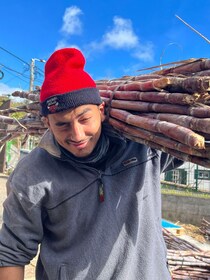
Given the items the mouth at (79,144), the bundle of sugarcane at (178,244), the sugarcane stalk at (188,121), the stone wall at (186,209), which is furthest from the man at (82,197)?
the stone wall at (186,209)

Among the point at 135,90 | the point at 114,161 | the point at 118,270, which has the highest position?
the point at 135,90

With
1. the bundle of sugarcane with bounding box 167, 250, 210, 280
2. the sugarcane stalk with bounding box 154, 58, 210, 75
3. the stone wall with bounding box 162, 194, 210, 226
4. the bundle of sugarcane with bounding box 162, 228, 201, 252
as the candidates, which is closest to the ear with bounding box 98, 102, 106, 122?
the sugarcane stalk with bounding box 154, 58, 210, 75

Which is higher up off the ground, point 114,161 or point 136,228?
point 114,161

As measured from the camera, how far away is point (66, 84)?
1.49 m

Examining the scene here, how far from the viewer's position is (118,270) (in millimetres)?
1589

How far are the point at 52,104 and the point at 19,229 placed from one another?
27.2 inches

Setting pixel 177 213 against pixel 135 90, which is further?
pixel 177 213

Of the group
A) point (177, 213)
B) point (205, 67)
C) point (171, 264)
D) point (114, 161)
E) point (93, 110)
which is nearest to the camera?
point (205, 67)

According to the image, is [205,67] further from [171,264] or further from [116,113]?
[171,264]

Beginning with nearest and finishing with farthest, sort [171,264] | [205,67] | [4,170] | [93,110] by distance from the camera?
[205,67]
[93,110]
[171,264]
[4,170]

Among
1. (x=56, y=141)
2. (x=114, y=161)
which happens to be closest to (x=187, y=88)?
(x=114, y=161)

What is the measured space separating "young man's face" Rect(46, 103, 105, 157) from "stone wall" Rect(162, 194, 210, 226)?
33.0 ft

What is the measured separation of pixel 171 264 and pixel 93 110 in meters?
2.63

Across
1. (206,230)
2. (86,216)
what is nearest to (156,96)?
(86,216)
